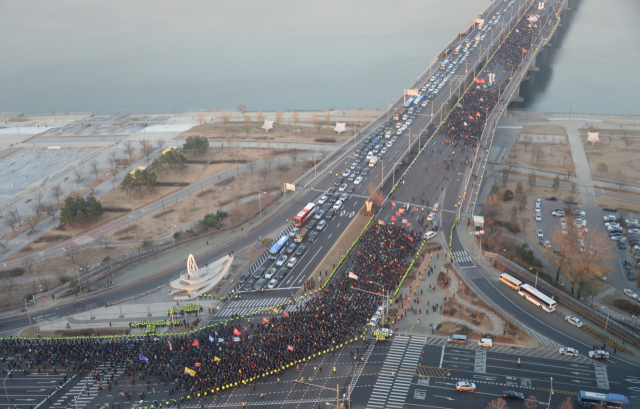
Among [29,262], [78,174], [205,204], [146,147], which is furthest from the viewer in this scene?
[146,147]

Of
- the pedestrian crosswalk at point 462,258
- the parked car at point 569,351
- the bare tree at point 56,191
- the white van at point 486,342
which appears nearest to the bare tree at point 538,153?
the pedestrian crosswalk at point 462,258

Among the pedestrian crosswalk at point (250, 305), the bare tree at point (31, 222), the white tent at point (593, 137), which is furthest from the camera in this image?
the white tent at point (593, 137)

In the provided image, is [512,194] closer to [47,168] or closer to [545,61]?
[47,168]

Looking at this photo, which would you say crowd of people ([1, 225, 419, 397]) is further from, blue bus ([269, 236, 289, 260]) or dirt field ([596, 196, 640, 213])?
dirt field ([596, 196, 640, 213])

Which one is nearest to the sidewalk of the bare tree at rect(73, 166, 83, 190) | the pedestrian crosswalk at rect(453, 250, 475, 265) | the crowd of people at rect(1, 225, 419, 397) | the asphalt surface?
the pedestrian crosswalk at rect(453, 250, 475, 265)

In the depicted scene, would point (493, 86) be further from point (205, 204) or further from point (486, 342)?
point (486, 342)

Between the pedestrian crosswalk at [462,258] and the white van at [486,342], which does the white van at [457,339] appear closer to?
the white van at [486,342]

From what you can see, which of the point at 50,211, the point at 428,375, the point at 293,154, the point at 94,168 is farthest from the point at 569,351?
the point at 94,168
